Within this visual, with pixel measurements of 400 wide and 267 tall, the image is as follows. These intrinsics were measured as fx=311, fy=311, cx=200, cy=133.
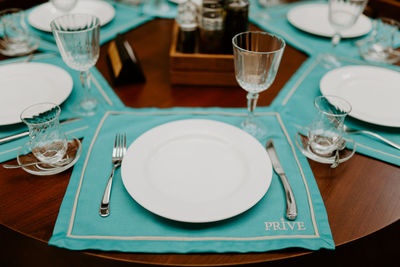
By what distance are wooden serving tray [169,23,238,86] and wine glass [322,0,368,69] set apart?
1.05 feet

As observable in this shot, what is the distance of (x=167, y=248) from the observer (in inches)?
18.1

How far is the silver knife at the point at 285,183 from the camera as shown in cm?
51

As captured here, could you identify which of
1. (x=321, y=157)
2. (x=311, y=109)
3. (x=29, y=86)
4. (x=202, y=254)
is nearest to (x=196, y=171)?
(x=202, y=254)

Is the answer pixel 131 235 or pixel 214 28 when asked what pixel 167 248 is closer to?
pixel 131 235

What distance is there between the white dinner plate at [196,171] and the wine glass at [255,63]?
79 millimetres

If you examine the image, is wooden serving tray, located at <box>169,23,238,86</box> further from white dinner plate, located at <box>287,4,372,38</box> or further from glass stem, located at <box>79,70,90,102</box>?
white dinner plate, located at <box>287,4,372,38</box>

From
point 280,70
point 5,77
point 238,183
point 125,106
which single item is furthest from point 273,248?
point 5,77

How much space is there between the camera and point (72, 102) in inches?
30.1

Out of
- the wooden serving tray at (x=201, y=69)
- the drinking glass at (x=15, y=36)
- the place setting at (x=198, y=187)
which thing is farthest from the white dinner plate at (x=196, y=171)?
the drinking glass at (x=15, y=36)

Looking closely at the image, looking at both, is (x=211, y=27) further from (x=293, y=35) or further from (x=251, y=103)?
(x=293, y=35)

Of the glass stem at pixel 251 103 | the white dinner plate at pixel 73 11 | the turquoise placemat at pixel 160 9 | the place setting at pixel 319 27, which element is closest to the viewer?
the glass stem at pixel 251 103

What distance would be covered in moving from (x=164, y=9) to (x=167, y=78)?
0.49 metres

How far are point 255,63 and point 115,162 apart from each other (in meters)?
0.33

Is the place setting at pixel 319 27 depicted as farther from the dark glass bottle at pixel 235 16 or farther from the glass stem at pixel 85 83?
the glass stem at pixel 85 83
